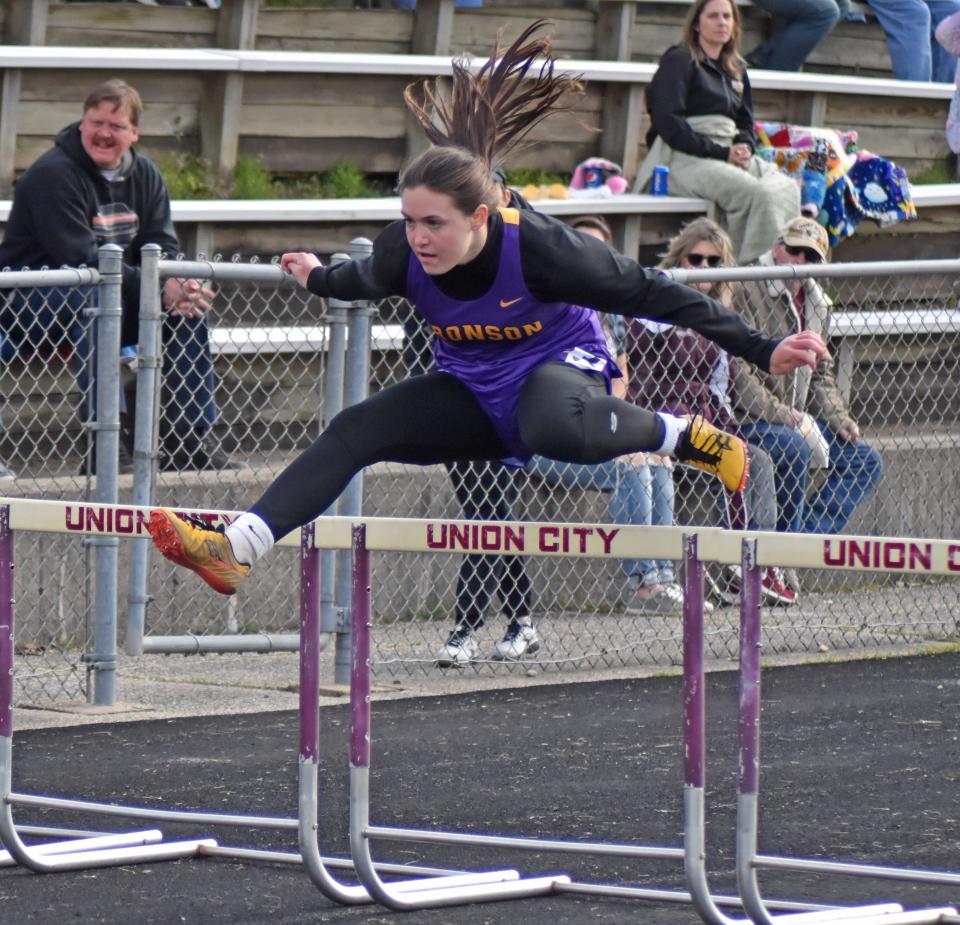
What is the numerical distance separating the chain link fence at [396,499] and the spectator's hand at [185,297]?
158 mm

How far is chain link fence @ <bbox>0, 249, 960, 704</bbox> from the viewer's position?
28.2 feet

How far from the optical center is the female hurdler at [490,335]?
531 centimetres

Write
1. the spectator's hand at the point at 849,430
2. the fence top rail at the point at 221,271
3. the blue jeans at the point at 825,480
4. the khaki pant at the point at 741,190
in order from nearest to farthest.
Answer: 1. the fence top rail at the point at 221,271
2. the blue jeans at the point at 825,480
3. the spectator's hand at the point at 849,430
4. the khaki pant at the point at 741,190

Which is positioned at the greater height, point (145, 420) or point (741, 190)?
point (741, 190)

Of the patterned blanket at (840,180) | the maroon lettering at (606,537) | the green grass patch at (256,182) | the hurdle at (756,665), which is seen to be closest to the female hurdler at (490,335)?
the maroon lettering at (606,537)

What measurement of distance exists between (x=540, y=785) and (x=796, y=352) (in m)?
2.10

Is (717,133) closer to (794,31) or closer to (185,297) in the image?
(794,31)

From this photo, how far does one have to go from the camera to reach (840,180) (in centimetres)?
1216

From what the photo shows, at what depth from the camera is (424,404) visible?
18.4ft

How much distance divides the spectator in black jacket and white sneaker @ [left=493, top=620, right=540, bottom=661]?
1491 mm

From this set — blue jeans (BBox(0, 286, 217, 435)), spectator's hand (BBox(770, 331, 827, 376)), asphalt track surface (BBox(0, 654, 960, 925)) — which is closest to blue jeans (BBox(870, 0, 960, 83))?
asphalt track surface (BBox(0, 654, 960, 925))

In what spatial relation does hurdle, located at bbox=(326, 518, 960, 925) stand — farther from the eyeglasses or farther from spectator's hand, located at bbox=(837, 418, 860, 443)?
spectator's hand, located at bbox=(837, 418, 860, 443)

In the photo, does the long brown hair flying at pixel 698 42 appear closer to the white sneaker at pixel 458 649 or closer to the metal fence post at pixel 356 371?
the metal fence post at pixel 356 371

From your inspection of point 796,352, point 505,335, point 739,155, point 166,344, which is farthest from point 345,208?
point 796,352
